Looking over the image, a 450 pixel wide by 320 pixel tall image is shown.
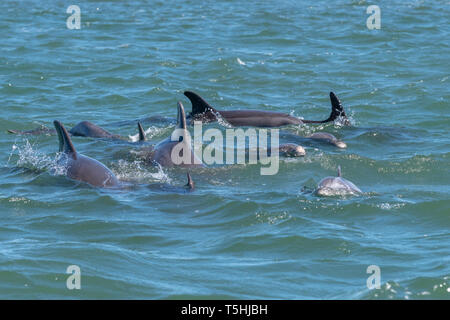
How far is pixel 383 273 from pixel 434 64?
12.1 metres

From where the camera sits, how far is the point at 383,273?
777 cm

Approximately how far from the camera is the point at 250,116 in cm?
1409

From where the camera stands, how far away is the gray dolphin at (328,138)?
41.7 feet

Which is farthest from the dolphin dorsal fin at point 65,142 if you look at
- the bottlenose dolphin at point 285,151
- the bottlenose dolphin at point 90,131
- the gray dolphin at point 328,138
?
the gray dolphin at point 328,138

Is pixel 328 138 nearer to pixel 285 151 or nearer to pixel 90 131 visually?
pixel 285 151

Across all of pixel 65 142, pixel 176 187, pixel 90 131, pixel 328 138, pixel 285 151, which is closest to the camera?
pixel 176 187

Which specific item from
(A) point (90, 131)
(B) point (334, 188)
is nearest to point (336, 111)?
(A) point (90, 131)

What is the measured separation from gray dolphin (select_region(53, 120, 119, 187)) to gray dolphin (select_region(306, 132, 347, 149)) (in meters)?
3.64

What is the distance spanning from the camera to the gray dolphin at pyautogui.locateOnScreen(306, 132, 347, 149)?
12.7 meters

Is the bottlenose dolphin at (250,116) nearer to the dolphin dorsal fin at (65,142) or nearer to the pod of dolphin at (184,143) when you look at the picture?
the pod of dolphin at (184,143)

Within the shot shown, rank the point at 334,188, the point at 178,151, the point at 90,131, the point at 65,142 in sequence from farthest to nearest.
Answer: the point at 90,131 → the point at 178,151 → the point at 65,142 → the point at 334,188

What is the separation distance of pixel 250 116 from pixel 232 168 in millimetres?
2769

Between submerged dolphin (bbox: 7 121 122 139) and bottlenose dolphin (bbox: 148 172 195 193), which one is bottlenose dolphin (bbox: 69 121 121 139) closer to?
submerged dolphin (bbox: 7 121 122 139)

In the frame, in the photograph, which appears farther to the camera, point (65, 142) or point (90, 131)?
point (90, 131)
